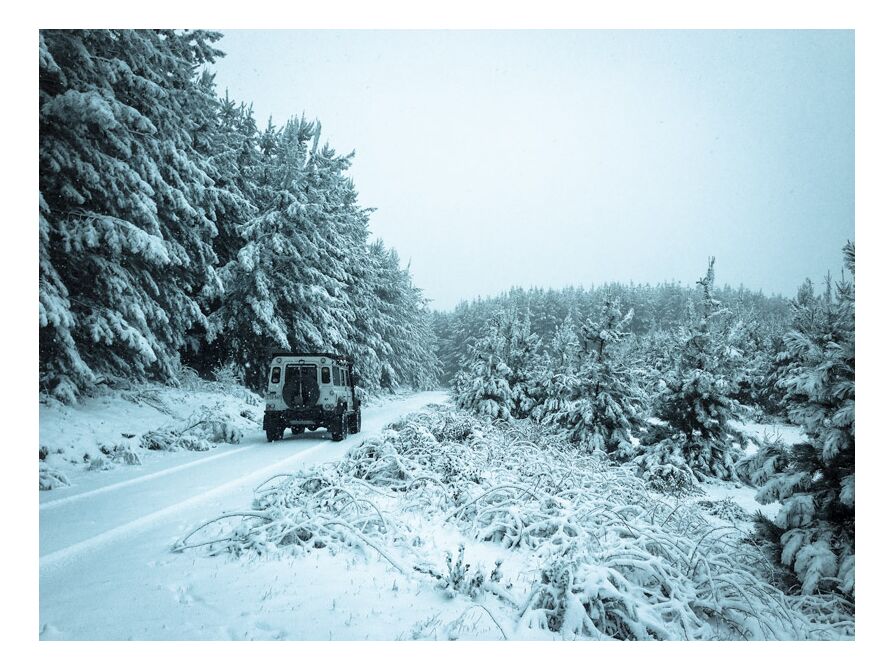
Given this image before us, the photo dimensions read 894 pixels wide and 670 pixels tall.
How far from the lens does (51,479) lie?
7102 millimetres

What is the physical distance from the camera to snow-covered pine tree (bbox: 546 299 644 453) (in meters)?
14.3

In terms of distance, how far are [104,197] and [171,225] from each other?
4.68 m

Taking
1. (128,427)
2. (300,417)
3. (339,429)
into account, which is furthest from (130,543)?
(339,429)

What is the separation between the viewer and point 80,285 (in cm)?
1024

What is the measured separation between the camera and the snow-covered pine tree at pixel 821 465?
4836 millimetres

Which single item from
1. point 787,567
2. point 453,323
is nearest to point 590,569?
point 787,567

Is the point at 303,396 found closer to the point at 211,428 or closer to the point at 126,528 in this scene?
the point at 211,428

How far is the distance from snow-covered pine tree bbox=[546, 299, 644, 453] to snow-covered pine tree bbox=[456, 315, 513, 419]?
3.69 metres

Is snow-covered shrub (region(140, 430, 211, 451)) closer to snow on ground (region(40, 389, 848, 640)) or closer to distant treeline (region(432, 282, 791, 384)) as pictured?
snow on ground (region(40, 389, 848, 640))

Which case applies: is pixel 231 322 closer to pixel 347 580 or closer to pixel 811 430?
pixel 347 580

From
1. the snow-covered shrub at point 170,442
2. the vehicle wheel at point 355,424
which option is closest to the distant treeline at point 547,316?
the vehicle wheel at point 355,424

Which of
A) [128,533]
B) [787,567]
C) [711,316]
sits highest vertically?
[711,316]

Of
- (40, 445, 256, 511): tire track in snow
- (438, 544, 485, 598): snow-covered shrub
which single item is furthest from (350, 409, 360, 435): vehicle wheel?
(438, 544, 485, 598): snow-covered shrub

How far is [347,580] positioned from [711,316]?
41.6 feet
